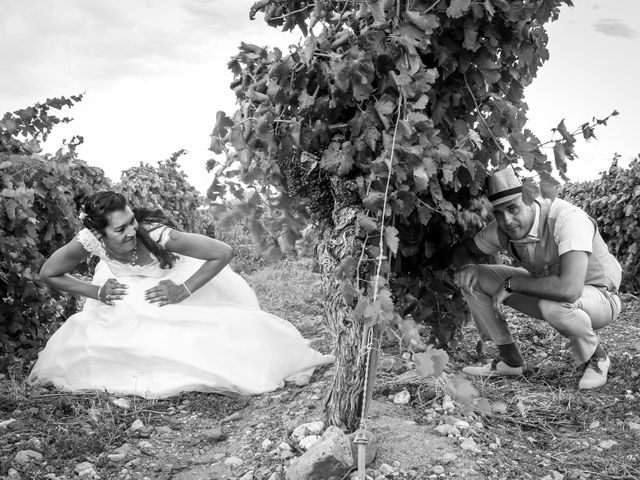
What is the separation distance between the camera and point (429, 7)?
293cm

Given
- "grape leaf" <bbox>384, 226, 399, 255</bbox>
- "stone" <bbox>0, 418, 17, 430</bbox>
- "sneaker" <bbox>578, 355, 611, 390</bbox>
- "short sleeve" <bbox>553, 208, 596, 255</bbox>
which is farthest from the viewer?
"sneaker" <bbox>578, 355, 611, 390</bbox>

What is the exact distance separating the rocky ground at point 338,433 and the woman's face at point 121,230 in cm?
99

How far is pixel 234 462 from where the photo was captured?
10.2 feet

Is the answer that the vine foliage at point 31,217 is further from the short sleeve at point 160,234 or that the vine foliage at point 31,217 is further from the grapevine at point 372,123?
the grapevine at point 372,123

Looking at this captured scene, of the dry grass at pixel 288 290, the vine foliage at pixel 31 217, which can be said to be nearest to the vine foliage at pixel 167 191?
the dry grass at pixel 288 290

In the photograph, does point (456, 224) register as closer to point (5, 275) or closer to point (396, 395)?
point (396, 395)

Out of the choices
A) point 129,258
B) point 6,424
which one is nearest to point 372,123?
point 129,258

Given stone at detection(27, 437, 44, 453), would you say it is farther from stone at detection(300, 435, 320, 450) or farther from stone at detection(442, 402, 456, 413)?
stone at detection(442, 402, 456, 413)

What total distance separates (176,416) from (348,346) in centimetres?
140

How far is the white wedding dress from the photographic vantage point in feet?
13.8

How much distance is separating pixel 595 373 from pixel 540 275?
691mm

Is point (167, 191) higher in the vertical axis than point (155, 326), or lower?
higher

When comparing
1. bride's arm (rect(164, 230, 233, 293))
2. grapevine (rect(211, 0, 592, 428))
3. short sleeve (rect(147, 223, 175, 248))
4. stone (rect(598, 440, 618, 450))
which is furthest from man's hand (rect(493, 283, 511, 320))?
short sleeve (rect(147, 223, 175, 248))

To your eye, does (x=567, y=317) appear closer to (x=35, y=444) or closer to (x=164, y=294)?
(x=164, y=294)
